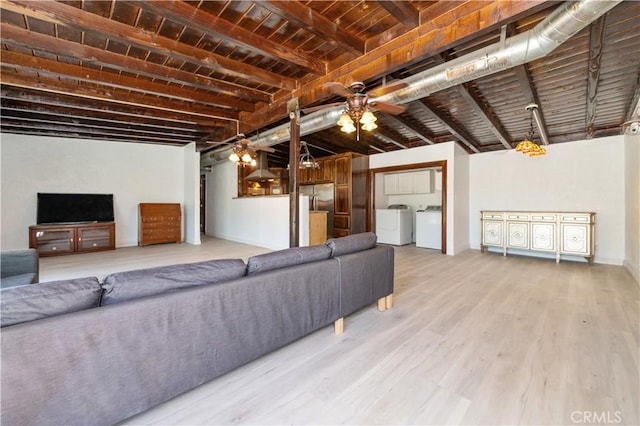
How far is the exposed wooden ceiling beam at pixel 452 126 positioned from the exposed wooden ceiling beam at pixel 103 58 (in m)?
2.95

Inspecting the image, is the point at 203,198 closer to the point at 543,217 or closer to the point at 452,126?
the point at 452,126

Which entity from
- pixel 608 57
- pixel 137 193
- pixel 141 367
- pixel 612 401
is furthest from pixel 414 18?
pixel 137 193

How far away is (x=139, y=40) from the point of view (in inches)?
109

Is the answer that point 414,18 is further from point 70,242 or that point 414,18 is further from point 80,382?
point 70,242

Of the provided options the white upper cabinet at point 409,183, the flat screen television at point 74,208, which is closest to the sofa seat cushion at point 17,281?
the flat screen television at point 74,208

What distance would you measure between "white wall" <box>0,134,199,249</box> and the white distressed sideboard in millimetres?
7458

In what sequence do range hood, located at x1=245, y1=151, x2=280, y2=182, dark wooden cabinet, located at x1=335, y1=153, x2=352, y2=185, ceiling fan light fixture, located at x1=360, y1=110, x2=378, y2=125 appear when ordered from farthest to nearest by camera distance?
range hood, located at x1=245, y1=151, x2=280, y2=182 < dark wooden cabinet, located at x1=335, y1=153, x2=352, y2=185 < ceiling fan light fixture, located at x1=360, y1=110, x2=378, y2=125

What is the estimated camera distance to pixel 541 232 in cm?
536

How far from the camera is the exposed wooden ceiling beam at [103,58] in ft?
8.93

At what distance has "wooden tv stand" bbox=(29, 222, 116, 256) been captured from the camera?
5.61 metres

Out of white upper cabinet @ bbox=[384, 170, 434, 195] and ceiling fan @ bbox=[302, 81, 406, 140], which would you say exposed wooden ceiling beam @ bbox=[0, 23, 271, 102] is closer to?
ceiling fan @ bbox=[302, 81, 406, 140]

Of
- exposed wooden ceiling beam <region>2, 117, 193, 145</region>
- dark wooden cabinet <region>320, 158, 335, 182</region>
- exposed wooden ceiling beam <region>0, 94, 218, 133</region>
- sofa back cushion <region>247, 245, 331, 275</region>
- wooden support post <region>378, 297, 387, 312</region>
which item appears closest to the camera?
sofa back cushion <region>247, 245, 331, 275</region>

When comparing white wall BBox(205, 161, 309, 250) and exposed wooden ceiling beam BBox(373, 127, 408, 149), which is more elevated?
exposed wooden ceiling beam BBox(373, 127, 408, 149)

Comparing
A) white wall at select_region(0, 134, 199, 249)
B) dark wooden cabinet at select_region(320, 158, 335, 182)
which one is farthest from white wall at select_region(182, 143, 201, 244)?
dark wooden cabinet at select_region(320, 158, 335, 182)
